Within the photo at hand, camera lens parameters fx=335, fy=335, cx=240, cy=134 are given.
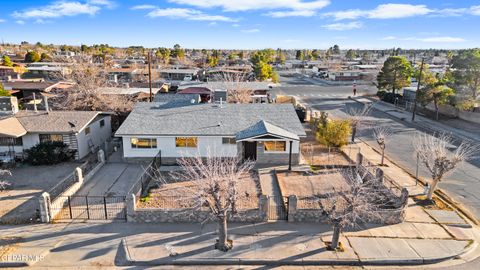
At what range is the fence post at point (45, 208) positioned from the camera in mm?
16594

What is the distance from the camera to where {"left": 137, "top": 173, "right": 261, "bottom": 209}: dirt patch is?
18.7 m

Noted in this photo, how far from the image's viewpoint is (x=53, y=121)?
26625mm

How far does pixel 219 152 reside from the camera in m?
25.2

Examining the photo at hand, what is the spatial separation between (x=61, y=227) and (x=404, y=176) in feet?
70.7

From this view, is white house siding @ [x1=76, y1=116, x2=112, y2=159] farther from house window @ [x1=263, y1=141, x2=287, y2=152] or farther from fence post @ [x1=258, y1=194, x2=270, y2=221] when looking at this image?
fence post @ [x1=258, y1=194, x2=270, y2=221]

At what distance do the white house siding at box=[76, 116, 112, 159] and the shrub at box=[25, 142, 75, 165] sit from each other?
113 cm

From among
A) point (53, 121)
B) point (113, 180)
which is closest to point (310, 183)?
point (113, 180)

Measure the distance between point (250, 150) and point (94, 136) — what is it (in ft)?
46.4

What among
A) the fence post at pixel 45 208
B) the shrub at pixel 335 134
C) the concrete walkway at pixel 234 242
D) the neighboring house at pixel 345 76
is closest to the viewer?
the concrete walkway at pixel 234 242

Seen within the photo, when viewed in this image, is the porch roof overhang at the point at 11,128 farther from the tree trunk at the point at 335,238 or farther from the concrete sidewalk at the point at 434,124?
the concrete sidewalk at the point at 434,124

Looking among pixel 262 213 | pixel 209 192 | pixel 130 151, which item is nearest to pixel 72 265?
pixel 209 192

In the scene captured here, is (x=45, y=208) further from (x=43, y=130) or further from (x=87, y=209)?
(x=43, y=130)

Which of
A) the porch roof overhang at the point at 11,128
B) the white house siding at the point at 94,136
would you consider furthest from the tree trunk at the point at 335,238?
the porch roof overhang at the point at 11,128

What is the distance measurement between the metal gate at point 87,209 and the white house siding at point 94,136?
27.6 ft
